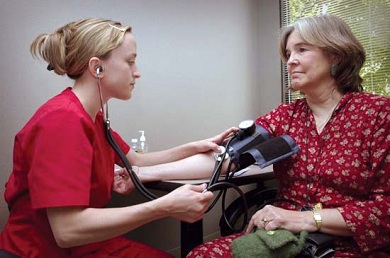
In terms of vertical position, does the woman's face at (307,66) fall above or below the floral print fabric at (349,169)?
above

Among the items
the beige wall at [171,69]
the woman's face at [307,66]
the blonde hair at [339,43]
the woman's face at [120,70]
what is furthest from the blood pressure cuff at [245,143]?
the beige wall at [171,69]

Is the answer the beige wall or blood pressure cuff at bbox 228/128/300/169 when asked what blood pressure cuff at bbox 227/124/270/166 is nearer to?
blood pressure cuff at bbox 228/128/300/169

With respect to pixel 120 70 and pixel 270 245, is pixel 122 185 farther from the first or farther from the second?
pixel 270 245

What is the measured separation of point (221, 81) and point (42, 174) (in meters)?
1.82

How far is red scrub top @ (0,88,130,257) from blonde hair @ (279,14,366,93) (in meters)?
0.89

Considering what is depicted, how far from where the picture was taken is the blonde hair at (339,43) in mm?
1396

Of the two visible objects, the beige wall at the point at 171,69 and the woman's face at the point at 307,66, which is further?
the beige wall at the point at 171,69

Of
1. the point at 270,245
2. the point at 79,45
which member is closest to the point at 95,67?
the point at 79,45

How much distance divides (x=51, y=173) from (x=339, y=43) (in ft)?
3.65

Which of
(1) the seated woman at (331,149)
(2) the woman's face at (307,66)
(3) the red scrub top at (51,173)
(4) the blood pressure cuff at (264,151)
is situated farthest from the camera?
(2) the woman's face at (307,66)

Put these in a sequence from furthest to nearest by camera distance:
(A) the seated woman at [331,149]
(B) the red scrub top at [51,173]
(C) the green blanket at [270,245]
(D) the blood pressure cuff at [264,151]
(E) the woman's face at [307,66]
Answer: (E) the woman's face at [307,66]
(D) the blood pressure cuff at [264,151]
(A) the seated woman at [331,149]
(C) the green blanket at [270,245]
(B) the red scrub top at [51,173]

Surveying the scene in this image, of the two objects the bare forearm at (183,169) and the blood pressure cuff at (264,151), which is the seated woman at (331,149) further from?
the bare forearm at (183,169)

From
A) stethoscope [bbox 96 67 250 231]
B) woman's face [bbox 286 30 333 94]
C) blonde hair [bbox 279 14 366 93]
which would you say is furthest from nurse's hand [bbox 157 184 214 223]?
blonde hair [bbox 279 14 366 93]

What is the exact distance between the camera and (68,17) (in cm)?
176
